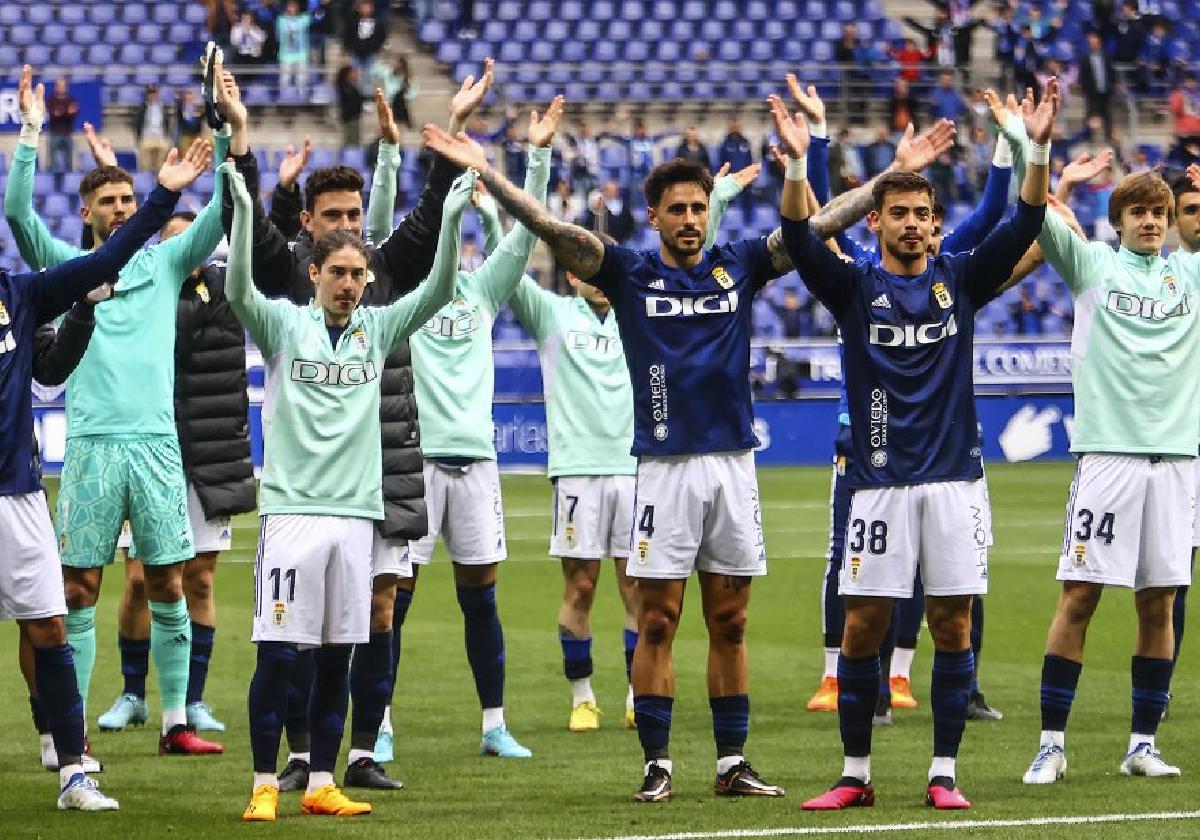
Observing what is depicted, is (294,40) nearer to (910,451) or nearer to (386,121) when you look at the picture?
(386,121)

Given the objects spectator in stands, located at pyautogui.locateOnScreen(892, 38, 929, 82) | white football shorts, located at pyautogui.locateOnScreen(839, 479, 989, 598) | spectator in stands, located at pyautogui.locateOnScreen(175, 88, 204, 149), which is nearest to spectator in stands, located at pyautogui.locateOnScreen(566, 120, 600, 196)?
spectator in stands, located at pyautogui.locateOnScreen(175, 88, 204, 149)

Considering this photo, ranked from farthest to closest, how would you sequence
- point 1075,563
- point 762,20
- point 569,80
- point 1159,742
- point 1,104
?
point 762,20 → point 569,80 → point 1,104 → point 1159,742 → point 1075,563

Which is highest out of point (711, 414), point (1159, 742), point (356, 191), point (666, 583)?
point (356, 191)

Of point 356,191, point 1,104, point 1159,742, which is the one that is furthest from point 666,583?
point 1,104

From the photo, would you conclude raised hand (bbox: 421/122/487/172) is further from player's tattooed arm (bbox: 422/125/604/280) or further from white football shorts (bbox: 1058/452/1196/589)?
white football shorts (bbox: 1058/452/1196/589)

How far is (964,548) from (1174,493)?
1.26m

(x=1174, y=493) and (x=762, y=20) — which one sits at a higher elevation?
(x=762, y=20)

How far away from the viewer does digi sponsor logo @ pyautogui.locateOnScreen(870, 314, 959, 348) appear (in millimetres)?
8203

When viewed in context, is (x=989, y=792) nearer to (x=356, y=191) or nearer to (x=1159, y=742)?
(x=1159, y=742)

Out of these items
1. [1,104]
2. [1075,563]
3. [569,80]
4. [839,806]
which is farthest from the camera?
[569,80]

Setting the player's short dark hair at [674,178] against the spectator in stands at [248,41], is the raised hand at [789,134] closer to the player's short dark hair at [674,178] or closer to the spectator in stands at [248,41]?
the player's short dark hair at [674,178]

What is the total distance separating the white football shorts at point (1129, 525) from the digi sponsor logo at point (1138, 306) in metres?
0.58

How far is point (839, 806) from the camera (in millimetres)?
8023

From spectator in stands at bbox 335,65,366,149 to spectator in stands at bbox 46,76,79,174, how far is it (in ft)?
11.8
